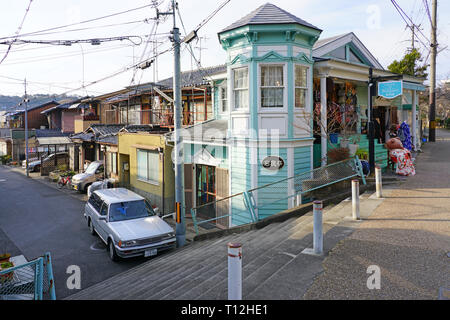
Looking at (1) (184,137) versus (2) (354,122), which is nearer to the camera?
(1) (184,137)

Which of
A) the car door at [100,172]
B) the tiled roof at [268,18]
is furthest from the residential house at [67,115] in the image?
the tiled roof at [268,18]

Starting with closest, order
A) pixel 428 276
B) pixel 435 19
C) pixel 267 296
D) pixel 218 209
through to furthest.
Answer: pixel 267 296
pixel 428 276
pixel 218 209
pixel 435 19

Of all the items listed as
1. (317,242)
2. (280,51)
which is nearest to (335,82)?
(280,51)

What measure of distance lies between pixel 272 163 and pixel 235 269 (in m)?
7.85

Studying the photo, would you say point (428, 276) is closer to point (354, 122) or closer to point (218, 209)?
point (218, 209)

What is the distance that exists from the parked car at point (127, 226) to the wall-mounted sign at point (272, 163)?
3942 mm

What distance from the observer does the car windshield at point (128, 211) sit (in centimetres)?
1230

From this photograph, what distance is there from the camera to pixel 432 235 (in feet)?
24.1

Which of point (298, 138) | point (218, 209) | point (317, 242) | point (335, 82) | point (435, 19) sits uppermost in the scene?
point (435, 19)

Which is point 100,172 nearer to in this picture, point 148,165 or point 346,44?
point 148,165

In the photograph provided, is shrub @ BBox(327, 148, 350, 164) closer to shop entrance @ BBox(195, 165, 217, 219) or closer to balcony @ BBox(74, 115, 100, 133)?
shop entrance @ BBox(195, 165, 217, 219)

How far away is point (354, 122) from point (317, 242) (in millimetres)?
10704

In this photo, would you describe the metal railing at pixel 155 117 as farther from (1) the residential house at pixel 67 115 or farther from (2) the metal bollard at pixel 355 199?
(2) the metal bollard at pixel 355 199

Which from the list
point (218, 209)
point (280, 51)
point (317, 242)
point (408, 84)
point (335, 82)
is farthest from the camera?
point (408, 84)
